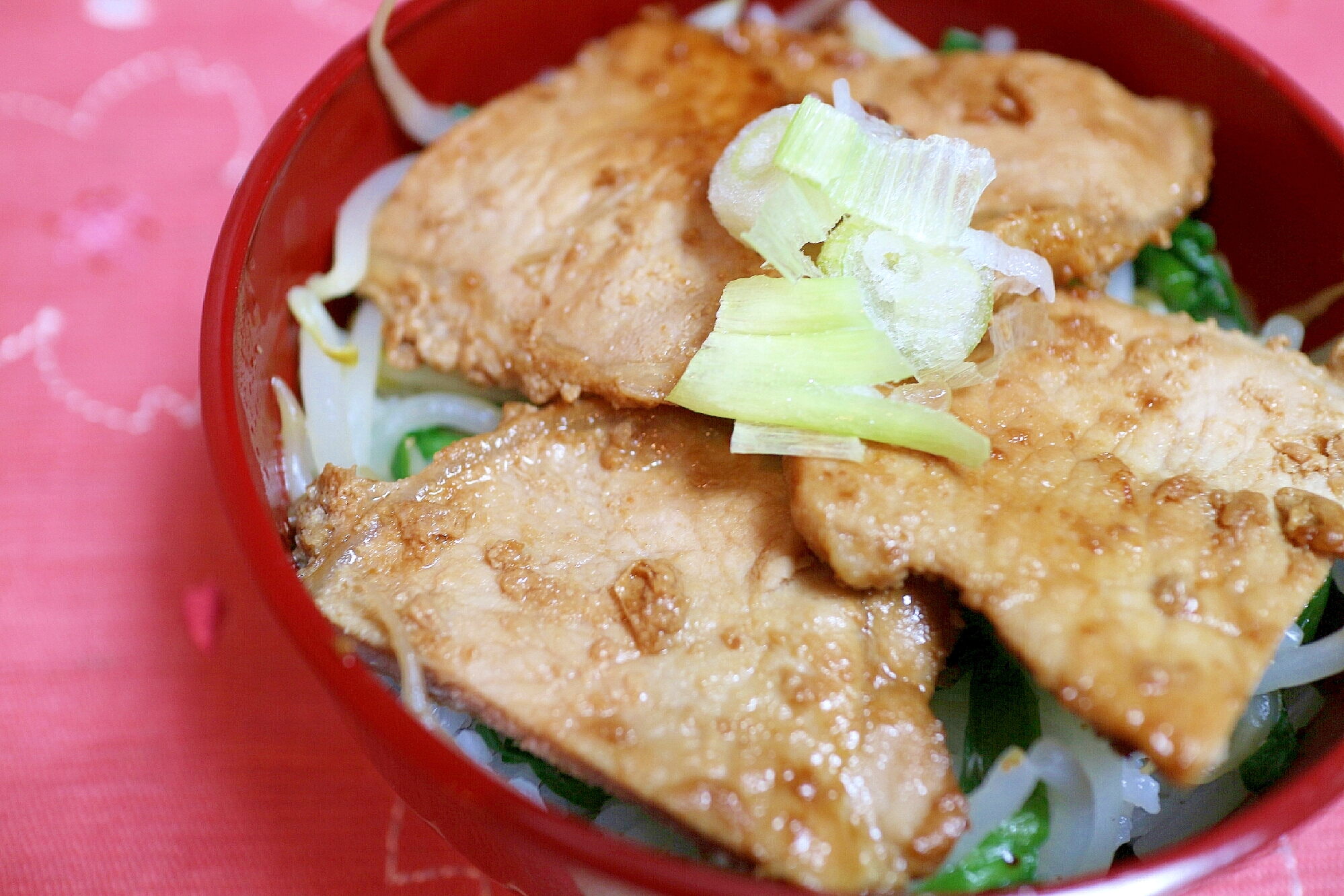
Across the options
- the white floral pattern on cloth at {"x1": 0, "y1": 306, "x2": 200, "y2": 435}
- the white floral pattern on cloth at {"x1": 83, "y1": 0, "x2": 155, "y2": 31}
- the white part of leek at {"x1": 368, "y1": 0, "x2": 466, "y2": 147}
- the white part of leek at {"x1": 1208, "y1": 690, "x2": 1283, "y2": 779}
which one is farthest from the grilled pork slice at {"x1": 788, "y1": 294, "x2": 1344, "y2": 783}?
the white floral pattern on cloth at {"x1": 83, "y1": 0, "x2": 155, "y2": 31}

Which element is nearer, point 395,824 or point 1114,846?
point 1114,846

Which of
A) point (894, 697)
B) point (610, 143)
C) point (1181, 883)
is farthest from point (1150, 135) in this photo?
point (1181, 883)

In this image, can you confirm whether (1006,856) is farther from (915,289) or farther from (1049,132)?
(1049,132)

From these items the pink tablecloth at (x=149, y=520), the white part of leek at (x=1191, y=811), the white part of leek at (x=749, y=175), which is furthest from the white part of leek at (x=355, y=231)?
the white part of leek at (x=1191, y=811)

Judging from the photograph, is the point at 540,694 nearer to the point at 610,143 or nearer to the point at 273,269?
the point at 273,269

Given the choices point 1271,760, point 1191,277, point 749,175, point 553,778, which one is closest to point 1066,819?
point 1271,760

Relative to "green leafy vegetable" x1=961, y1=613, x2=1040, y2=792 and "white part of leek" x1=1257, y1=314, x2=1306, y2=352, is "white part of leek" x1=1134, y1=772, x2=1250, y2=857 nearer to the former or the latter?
"green leafy vegetable" x1=961, y1=613, x2=1040, y2=792
